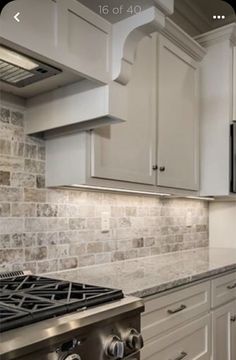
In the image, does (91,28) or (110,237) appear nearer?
(91,28)

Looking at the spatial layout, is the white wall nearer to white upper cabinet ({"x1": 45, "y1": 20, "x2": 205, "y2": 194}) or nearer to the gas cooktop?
white upper cabinet ({"x1": 45, "y1": 20, "x2": 205, "y2": 194})

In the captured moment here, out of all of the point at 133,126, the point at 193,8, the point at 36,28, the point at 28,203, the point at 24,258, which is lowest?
the point at 24,258

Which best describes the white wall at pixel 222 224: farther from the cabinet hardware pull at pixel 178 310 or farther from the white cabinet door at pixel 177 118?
the cabinet hardware pull at pixel 178 310

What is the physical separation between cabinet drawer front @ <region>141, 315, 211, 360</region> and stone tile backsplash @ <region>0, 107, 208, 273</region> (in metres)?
0.62

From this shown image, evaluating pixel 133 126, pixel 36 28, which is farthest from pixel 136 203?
pixel 36 28

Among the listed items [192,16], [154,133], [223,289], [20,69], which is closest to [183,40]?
[154,133]

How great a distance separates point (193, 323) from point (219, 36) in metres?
2.02

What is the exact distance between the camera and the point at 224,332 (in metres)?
2.24

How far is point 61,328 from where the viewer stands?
40.9 inches

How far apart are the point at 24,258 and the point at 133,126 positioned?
90 centimetres

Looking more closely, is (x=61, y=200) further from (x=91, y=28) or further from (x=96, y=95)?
(x=91, y=28)

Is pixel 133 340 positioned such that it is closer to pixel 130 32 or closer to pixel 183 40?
pixel 130 32

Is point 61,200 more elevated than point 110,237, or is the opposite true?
point 61,200

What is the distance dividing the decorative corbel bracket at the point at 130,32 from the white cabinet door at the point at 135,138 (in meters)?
0.31
